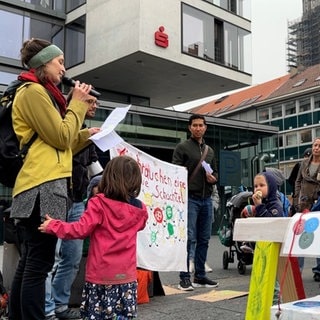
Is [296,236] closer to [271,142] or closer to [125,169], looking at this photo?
[125,169]

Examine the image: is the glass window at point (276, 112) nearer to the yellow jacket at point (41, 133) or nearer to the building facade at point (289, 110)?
the building facade at point (289, 110)

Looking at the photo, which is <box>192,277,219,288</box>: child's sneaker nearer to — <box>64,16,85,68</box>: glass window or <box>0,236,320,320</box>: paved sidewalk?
<box>0,236,320,320</box>: paved sidewalk

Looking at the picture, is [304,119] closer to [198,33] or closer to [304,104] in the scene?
[304,104]

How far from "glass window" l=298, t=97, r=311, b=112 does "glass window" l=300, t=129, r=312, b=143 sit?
89.6 inches

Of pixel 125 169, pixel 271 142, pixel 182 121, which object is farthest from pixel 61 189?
pixel 271 142

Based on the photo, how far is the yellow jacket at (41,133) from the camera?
278 centimetres

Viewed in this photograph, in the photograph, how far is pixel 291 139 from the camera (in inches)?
2083

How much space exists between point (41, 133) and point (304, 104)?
5124 centimetres

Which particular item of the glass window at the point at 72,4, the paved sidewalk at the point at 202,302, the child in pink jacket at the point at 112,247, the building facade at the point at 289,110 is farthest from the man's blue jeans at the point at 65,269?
the building facade at the point at 289,110

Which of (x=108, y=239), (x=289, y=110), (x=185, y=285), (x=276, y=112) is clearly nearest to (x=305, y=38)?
(x=276, y=112)

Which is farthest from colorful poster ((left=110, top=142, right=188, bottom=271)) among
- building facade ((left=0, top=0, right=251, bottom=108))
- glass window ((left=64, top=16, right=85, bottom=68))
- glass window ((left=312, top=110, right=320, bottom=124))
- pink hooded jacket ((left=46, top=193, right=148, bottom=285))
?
glass window ((left=312, top=110, right=320, bottom=124))

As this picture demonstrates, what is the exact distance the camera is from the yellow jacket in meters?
2.78

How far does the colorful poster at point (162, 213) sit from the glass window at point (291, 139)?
161ft

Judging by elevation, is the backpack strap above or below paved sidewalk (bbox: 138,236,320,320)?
above
